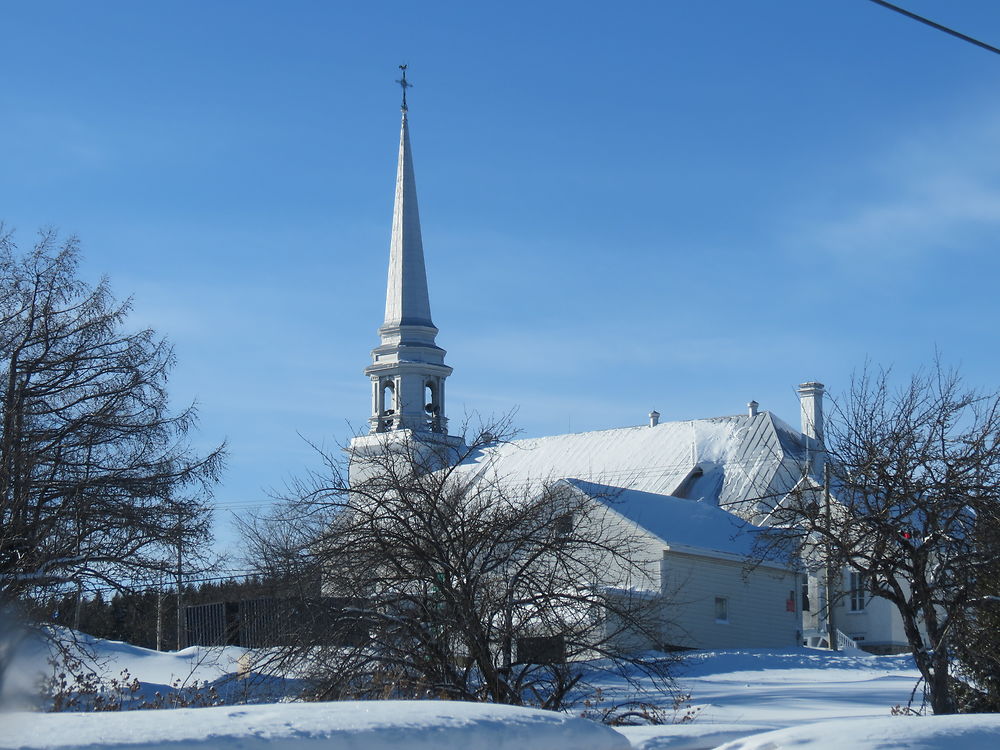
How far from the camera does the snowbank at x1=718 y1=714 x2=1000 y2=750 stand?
842cm

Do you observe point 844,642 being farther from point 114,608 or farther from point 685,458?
point 114,608

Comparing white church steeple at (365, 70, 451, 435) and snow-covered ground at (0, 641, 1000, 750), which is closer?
snow-covered ground at (0, 641, 1000, 750)

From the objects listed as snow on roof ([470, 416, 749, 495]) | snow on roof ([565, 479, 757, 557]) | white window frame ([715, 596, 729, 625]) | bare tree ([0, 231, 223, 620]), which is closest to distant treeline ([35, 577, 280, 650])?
bare tree ([0, 231, 223, 620])

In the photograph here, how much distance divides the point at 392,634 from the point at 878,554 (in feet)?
18.0

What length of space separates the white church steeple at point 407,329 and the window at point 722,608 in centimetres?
2447

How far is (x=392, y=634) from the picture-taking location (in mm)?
14656

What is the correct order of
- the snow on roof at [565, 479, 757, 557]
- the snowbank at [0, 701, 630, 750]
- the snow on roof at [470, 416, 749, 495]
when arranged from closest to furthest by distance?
the snowbank at [0, 701, 630, 750], the snow on roof at [565, 479, 757, 557], the snow on roof at [470, 416, 749, 495]

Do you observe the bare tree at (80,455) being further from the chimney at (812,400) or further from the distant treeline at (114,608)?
the chimney at (812,400)

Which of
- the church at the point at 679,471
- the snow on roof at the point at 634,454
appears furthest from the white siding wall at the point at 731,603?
the snow on roof at the point at 634,454

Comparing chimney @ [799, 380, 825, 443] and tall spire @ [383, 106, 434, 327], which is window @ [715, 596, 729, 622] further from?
tall spire @ [383, 106, 434, 327]

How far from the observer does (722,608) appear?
130 ft

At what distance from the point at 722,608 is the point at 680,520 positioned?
306 cm

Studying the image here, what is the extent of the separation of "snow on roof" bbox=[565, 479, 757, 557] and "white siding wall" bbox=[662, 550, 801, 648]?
648 millimetres

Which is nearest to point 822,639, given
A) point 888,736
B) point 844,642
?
point 844,642
